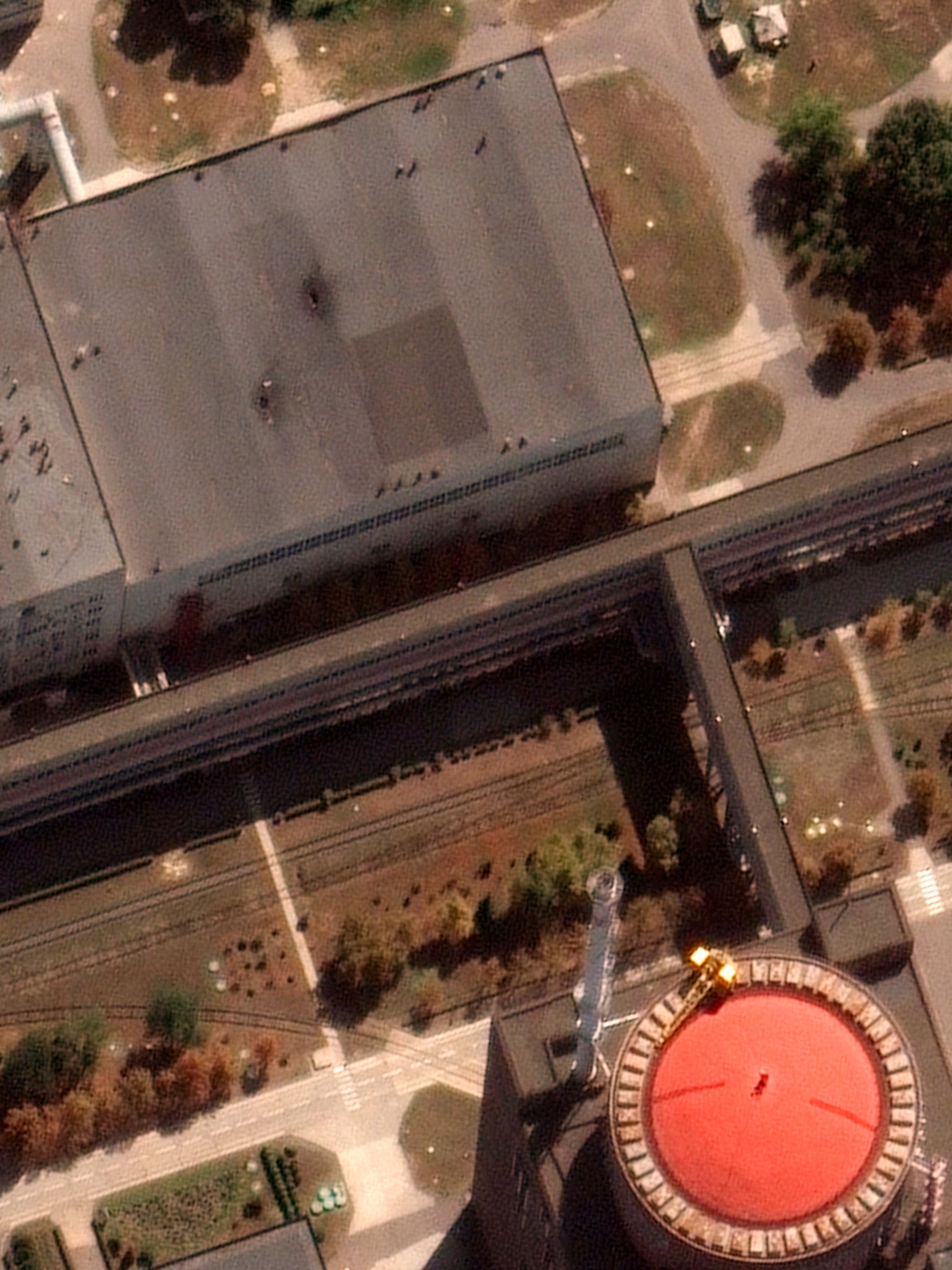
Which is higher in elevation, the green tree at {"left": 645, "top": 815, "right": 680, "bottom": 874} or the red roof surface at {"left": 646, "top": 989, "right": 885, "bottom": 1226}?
the green tree at {"left": 645, "top": 815, "right": 680, "bottom": 874}

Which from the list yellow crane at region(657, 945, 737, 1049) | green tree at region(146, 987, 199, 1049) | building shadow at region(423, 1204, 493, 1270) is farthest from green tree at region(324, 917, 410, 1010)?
yellow crane at region(657, 945, 737, 1049)

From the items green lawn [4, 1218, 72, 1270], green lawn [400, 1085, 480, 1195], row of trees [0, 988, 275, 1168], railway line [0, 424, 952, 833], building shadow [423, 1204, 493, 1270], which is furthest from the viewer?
green lawn [400, 1085, 480, 1195]

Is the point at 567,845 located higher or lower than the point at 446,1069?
higher

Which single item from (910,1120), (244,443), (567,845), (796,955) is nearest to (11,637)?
(244,443)

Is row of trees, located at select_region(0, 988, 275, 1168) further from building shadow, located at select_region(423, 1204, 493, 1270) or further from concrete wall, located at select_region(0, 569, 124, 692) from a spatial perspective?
concrete wall, located at select_region(0, 569, 124, 692)

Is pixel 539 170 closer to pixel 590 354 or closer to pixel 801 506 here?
pixel 590 354

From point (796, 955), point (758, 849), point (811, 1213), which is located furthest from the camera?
point (758, 849)

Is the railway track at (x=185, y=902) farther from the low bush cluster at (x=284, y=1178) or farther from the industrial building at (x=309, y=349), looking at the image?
the industrial building at (x=309, y=349)

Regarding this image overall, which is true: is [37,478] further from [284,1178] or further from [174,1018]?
[284,1178]
